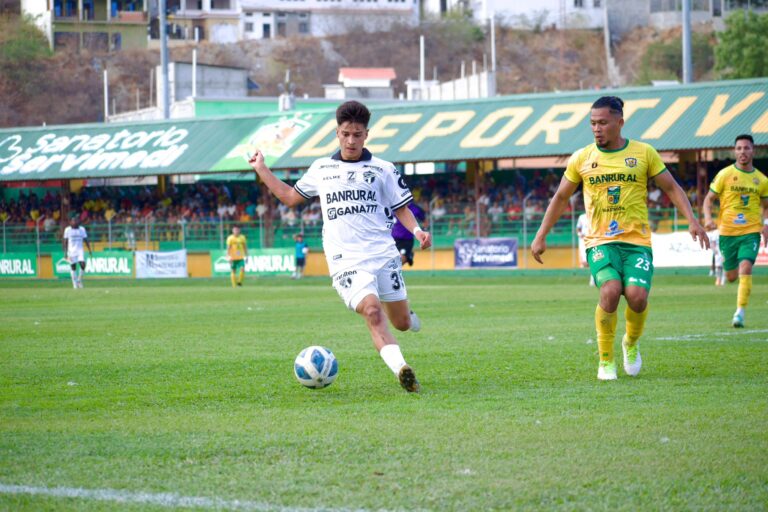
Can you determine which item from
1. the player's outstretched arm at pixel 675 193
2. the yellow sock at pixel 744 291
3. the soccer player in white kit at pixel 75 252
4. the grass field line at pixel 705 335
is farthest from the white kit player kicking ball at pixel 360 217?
the soccer player in white kit at pixel 75 252

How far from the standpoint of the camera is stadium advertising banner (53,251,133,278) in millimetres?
Answer: 44875

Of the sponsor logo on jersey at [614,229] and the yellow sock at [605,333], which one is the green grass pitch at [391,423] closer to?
the yellow sock at [605,333]

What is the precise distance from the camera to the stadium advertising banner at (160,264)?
4412 centimetres

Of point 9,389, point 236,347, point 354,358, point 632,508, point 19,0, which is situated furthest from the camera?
point 19,0

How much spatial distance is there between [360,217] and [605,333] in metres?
2.27

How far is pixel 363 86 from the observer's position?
3406 inches

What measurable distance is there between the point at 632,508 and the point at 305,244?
122ft

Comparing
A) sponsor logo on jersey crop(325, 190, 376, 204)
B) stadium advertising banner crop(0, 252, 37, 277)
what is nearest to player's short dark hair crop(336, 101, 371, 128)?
sponsor logo on jersey crop(325, 190, 376, 204)

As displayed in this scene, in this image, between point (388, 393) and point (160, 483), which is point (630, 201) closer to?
point (388, 393)

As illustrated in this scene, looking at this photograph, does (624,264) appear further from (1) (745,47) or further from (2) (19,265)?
(1) (745,47)

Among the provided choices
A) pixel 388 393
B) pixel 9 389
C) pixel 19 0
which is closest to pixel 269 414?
pixel 388 393

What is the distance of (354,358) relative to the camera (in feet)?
39.8

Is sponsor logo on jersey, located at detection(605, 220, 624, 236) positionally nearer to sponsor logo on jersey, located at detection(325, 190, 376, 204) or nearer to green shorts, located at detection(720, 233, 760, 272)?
sponsor logo on jersey, located at detection(325, 190, 376, 204)

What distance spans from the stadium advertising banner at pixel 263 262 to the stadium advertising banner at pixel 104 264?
343 cm
